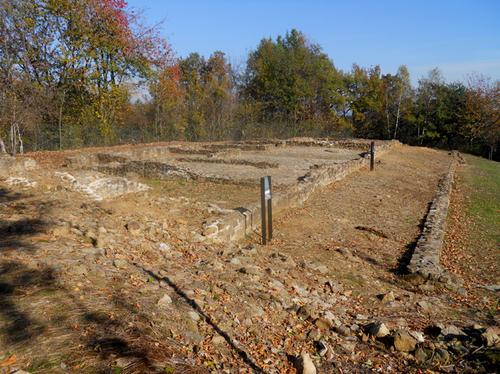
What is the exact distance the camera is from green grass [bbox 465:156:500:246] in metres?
8.21

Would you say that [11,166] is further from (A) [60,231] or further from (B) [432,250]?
(B) [432,250]

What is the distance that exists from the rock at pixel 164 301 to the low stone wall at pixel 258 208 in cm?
240

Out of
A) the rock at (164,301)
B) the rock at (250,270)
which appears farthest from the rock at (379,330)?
the rock at (164,301)

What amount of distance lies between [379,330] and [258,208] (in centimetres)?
407

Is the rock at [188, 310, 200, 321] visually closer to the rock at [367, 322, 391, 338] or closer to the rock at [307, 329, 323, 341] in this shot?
the rock at [307, 329, 323, 341]

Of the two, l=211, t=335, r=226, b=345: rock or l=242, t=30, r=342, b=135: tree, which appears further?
l=242, t=30, r=342, b=135: tree

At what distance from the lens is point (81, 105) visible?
2055 centimetres

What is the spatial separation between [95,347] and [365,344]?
2.18 meters

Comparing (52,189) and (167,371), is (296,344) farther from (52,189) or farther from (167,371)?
(52,189)

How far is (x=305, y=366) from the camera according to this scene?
2910 mm

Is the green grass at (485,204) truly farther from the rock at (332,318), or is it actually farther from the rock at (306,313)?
the rock at (306,313)

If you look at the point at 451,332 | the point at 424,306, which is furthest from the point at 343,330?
the point at 424,306

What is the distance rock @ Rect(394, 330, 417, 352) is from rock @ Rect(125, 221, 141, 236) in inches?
131

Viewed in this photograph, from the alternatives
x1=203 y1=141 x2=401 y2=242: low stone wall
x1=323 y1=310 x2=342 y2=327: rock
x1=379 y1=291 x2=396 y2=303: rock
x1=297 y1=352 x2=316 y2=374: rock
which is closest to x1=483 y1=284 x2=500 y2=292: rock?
x1=379 y1=291 x2=396 y2=303: rock
